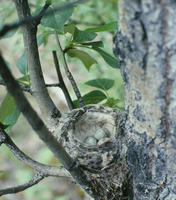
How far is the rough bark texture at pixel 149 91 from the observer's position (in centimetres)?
45

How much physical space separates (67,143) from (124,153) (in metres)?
0.17

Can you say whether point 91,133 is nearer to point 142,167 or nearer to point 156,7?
point 142,167

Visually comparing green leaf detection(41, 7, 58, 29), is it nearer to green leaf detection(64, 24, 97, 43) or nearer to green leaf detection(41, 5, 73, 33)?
green leaf detection(41, 5, 73, 33)

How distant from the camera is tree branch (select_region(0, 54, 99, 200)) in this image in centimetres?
38

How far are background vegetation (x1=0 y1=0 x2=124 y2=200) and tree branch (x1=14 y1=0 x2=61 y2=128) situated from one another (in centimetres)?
4

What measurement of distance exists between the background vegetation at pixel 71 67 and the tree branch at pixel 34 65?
42mm

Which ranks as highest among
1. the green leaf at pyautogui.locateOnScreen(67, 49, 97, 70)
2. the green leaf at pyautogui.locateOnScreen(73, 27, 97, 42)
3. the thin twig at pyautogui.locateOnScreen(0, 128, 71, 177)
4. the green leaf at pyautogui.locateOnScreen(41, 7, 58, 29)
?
the green leaf at pyautogui.locateOnScreen(41, 7, 58, 29)

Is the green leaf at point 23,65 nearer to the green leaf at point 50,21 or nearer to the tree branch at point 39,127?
the green leaf at point 50,21

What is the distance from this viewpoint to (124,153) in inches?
28.5

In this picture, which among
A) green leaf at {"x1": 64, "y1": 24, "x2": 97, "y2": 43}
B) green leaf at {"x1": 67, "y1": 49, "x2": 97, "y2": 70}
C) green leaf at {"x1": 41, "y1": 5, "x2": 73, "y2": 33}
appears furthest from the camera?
green leaf at {"x1": 67, "y1": 49, "x2": 97, "y2": 70}

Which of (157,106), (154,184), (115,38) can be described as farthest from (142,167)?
(115,38)

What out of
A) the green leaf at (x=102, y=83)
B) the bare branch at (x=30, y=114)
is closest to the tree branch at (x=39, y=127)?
the bare branch at (x=30, y=114)

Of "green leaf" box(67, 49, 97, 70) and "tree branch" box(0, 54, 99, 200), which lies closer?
"tree branch" box(0, 54, 99, 200)

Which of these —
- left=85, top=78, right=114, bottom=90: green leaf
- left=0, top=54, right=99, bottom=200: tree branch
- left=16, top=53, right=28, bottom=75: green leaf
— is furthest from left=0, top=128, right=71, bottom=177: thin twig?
left=85, top=78, right=114, bottom=90: green leaf
